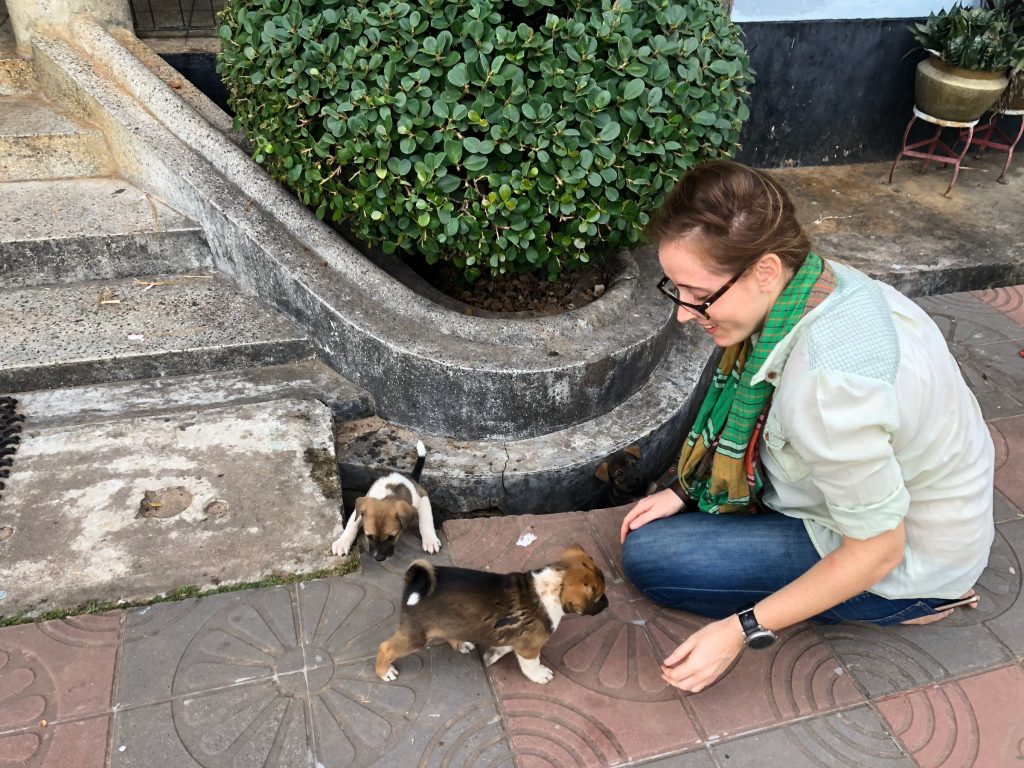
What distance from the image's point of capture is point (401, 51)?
130 inches

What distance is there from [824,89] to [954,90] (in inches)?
36.8

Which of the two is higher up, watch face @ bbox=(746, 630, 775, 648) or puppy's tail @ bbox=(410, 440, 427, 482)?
watch face @ bbox=(746, 630, 775, 648)

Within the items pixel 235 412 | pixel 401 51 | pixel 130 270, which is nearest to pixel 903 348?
pixel 401 51

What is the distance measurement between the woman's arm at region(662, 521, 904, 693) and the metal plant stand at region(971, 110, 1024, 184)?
5464 millimetres

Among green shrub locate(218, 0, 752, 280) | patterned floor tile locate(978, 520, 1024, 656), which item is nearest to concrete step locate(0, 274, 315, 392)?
green shrub locate(218, 0, 752, 280)

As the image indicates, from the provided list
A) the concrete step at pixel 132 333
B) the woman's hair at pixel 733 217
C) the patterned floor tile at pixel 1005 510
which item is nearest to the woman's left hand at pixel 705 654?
the woman's hair at pixel 733 217

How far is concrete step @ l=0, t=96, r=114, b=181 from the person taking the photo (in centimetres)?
479

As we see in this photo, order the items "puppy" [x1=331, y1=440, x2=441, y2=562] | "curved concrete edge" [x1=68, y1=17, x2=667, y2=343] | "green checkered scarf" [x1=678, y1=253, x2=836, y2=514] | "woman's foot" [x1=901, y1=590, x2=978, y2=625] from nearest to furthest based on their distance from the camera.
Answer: "green checkered scarf" [x1=678, y1=253, x2=836, y2=514] < "woman's foot" [x1=901, y1=590, x2=978, y2=625] < "puppy" [x1=331, y1=440, x2=441, y2=562] < "curved concrete edge" [x1=68, y1=17, x2=667, y2=343]

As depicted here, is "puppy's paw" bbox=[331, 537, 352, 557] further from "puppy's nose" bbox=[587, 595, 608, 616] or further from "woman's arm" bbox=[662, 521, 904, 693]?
"woman's arm" bbox=[662, 521, 904, 693]

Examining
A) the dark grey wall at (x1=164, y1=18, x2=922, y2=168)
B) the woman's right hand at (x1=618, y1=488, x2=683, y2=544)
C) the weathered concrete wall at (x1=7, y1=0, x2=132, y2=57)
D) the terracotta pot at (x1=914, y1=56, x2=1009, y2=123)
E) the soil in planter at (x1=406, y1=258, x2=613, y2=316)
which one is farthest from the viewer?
the dark grey wall at (x1=164, y1=18, x2=922, y2=168)

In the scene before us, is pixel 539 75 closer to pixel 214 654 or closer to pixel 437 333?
pixel 437 333

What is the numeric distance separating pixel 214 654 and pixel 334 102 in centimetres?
227

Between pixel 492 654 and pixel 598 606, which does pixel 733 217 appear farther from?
pixel 492 654

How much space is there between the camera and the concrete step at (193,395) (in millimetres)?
3725
